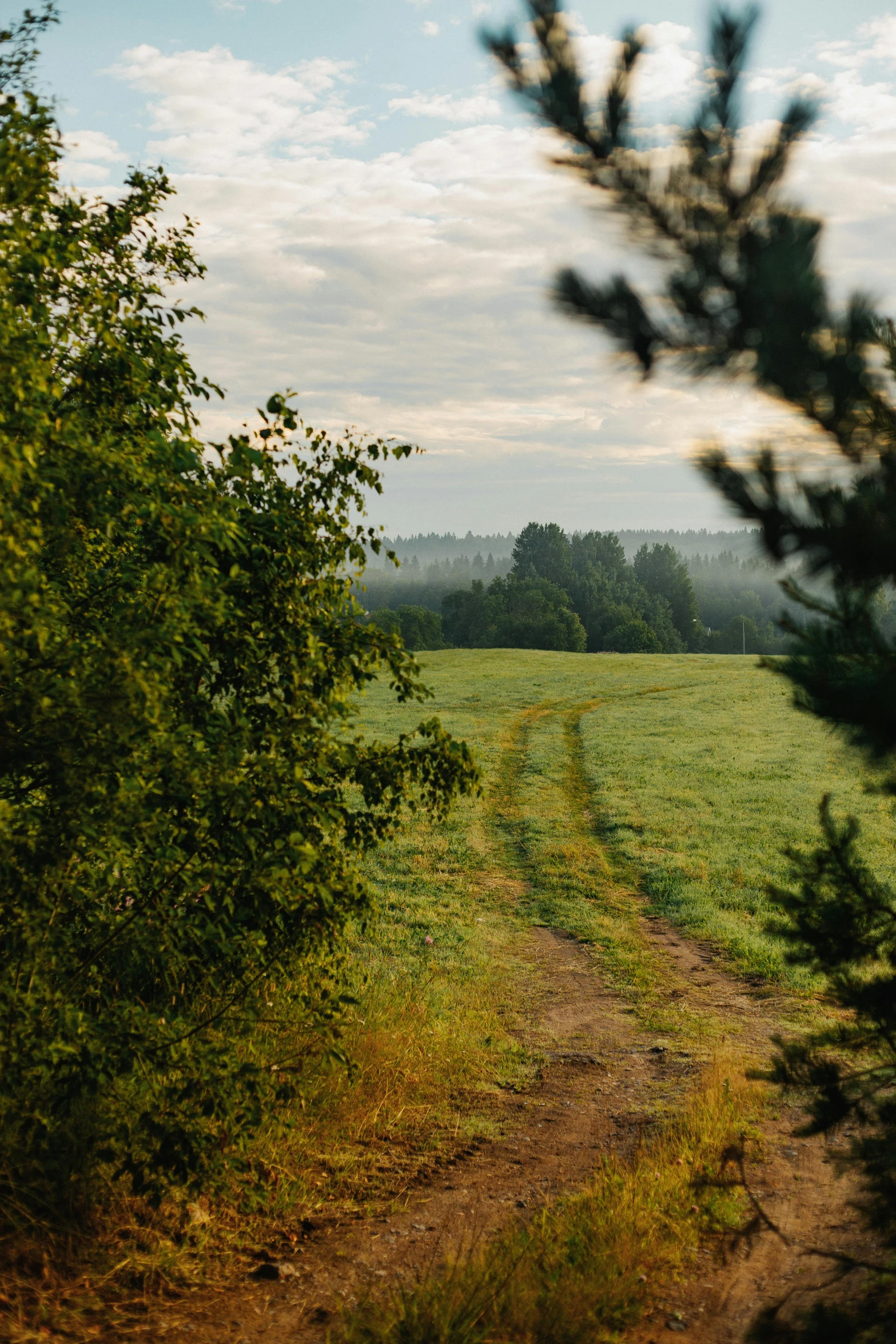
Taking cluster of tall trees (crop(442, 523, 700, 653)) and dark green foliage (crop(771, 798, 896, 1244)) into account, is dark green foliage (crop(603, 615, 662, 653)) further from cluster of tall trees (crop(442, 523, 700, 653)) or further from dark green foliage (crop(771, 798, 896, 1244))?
dark green foliage (crop(771, 798, 896, 1244))

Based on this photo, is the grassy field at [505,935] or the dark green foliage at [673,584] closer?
the grassy field at [505,935]

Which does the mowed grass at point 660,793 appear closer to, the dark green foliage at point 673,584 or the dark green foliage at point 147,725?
the dark green foliage at point 147,725

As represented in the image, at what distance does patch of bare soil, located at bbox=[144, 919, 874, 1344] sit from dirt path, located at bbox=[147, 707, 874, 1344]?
0.01 meters

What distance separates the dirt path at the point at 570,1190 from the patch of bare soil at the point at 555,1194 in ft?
0.04

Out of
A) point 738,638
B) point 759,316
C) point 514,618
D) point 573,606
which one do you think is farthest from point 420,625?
point 759,316

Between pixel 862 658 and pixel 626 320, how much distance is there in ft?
5.28

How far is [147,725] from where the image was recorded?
177 inches

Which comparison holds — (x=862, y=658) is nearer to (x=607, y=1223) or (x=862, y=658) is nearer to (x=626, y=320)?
(x=626, y=320)

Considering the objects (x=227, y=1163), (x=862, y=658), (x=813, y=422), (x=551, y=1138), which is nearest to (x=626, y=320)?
(x=813, y=422)

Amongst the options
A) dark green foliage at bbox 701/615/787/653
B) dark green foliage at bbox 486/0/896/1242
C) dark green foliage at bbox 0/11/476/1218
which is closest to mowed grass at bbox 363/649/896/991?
dark green foliage at bbox 486/0/896/1242

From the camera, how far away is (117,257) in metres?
6.15

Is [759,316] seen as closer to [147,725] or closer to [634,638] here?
[147,725]

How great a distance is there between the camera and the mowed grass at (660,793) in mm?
13469

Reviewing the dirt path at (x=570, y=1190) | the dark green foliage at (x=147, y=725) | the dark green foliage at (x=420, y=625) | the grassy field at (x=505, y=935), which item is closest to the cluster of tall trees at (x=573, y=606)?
the dark green foliage at (x=420, y=625)
